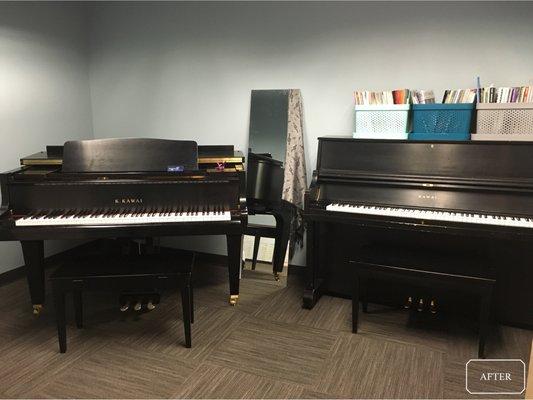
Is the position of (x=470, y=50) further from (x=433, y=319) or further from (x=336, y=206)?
(x=433, y=319)

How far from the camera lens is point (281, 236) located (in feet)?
10.8

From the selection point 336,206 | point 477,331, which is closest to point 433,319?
point 477,331

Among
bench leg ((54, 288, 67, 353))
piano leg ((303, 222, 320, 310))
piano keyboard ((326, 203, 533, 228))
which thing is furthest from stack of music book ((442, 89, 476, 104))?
bench leg ((54, 288, 67, 353))

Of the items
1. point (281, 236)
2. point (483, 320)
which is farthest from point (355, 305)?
point (281, 236)

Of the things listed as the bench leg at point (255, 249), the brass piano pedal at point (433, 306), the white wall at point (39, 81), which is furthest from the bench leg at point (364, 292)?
the white wall at point (39, 81)

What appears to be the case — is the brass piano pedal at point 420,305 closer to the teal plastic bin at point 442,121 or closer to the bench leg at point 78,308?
the teal plastic bin at point 442,121

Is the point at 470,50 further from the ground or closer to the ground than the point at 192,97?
further from the ground

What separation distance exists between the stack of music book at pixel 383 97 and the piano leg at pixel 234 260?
3.80 feet

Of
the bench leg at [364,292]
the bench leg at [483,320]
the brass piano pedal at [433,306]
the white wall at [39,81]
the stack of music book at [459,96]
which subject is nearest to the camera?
the bench leg at [483,320]

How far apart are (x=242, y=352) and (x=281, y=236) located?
111cm

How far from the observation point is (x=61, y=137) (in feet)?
11.9

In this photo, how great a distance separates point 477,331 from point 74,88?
140 inches

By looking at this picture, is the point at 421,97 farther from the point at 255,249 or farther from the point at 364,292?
the point at 255,249

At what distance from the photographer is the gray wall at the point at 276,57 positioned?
2717 millimetres
